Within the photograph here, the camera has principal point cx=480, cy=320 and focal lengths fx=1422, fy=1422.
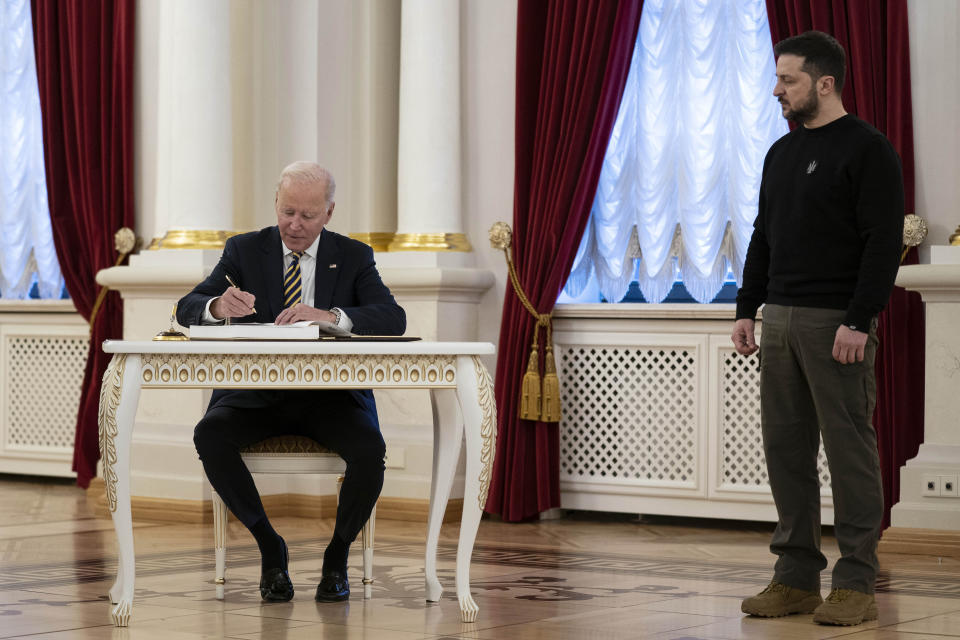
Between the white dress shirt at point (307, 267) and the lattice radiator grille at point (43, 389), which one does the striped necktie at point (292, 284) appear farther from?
the lattice radiator grille at point (43, 389)

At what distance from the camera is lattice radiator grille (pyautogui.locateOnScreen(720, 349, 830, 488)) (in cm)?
555

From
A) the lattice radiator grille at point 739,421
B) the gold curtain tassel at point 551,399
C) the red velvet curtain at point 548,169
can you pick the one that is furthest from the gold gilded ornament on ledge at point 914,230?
the gold curtain tassel at point 551,399

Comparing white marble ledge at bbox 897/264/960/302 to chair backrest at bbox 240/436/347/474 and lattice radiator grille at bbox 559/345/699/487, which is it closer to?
lattice radiator grille at bbox 559/345/699/487

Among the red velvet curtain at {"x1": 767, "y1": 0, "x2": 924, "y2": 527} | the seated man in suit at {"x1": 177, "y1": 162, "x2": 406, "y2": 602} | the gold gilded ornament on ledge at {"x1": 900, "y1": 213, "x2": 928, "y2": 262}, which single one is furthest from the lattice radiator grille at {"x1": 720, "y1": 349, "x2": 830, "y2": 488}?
the seated man in suit at {"x1": 177, "y1": 162, "x2": 406, "y2": 602}

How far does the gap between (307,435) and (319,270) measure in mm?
465

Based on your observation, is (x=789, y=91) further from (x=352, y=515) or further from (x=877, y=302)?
(x=352, y=515)

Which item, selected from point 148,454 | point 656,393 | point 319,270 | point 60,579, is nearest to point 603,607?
point 319,270

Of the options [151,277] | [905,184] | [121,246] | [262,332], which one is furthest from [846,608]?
[121,246]

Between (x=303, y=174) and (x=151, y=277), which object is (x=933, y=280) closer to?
(x=303, y=174)

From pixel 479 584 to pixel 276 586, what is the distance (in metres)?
0.65

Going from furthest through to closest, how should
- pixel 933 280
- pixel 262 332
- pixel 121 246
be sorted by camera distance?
pixel 121 246 → pixel 933 280 → pixel 262 332

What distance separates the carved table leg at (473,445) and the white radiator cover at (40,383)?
12.6ft

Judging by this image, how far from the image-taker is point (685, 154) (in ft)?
18.9

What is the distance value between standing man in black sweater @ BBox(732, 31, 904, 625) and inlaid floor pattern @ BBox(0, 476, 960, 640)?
16 centimetres
